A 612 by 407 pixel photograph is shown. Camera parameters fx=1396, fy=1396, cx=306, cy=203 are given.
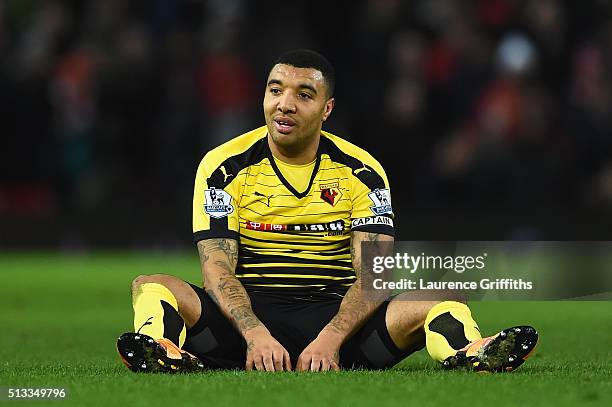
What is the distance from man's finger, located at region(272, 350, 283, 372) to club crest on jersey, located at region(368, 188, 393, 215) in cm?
97

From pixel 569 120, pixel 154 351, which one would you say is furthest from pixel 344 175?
pixel 569 120

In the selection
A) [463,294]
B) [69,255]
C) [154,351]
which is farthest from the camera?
[69,255]

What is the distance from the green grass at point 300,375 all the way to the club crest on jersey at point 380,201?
31.0 inches

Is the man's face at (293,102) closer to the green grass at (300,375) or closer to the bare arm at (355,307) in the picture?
the bare arm at (355,307)

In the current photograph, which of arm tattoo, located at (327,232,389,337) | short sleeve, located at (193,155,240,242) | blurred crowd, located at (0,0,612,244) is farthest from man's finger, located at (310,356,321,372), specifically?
blurred crowd, located at (0,0,612,244)

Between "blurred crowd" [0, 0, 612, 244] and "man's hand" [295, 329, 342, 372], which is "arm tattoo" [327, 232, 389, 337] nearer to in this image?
"man's hand" [295, 329, 342, 372]

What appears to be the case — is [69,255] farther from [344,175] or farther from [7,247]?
[344,175]

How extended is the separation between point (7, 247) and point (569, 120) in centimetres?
741

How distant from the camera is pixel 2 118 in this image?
58.1ft

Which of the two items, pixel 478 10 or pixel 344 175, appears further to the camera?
pixel 478 10

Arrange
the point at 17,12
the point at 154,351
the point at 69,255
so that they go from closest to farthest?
the point at 154,351, the point at 69,255, the point at 17,12

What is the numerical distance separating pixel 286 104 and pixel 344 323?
3.59ft

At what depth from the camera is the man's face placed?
22.2 feet

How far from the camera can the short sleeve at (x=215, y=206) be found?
6.82 m
